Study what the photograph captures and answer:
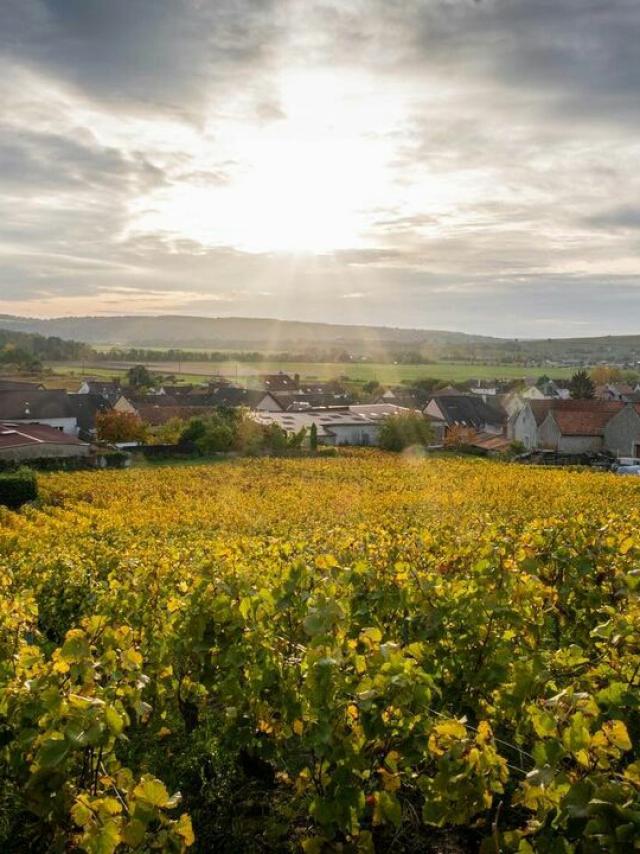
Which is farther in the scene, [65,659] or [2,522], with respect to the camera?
[2,522]

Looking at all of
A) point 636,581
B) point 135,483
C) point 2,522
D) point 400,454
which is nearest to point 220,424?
point 400,454

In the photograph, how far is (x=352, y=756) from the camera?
13.1 ft

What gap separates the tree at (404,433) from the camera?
190ft

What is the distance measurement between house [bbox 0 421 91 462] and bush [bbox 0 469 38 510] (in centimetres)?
1265

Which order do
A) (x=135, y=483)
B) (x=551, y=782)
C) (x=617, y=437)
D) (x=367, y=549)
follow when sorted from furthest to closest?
(x=617, y=437)
(x=135, y=483)
(x=367, y=549)
(x=551, y=782)

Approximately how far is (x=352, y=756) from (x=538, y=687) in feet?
4.26

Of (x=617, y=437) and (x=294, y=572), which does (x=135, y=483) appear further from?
(x=617, y=437)

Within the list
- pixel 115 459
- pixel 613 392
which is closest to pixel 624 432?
pixel 115 459

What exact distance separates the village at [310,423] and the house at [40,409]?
0.10 meters

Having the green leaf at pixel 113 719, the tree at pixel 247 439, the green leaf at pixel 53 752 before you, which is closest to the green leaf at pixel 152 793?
the green leaf at pixel 113 719

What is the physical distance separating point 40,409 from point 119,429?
1490cm

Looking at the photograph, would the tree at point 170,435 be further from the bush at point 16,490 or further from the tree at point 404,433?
the bush at point 16,490

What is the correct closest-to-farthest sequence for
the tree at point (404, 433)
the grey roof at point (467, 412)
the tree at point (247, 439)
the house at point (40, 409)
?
the tree at point (247, 439) < the tree at point (404, 433) < the house at point (40, 409) < the grey roof at point (467, 412)

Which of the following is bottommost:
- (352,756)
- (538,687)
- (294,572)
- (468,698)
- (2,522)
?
(2,522)
